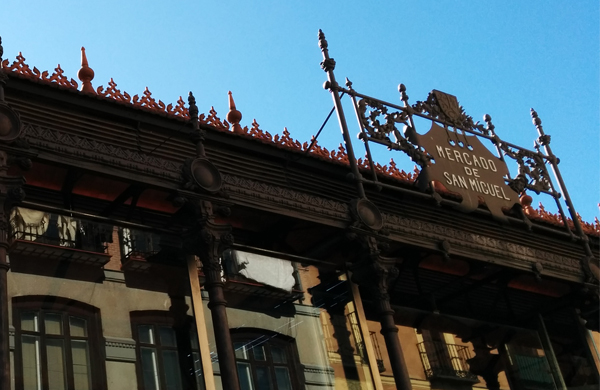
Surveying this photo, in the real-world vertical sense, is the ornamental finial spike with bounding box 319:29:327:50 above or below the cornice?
above

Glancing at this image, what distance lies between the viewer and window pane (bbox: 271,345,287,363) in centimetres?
1477

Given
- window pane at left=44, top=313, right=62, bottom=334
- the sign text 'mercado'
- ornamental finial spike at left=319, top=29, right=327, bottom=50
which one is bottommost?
window pane at left=44, top=313, right=62, bottom=334

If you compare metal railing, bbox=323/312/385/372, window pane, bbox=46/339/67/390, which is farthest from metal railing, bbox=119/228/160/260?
metal railing, bbox=323/312/385/372

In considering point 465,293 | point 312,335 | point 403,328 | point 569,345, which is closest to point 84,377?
point 312,335

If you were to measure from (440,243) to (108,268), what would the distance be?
697cm

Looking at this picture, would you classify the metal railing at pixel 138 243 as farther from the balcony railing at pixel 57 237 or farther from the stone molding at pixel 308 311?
the stone molding at pixel 308 311

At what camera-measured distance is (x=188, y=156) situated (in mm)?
16094

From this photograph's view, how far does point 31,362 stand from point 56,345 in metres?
0.47

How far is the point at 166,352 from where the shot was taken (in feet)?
44.3

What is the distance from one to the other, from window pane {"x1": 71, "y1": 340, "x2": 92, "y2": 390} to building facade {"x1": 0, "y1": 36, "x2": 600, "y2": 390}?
1.2 inches

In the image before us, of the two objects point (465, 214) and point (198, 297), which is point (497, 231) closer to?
point (465, 214)

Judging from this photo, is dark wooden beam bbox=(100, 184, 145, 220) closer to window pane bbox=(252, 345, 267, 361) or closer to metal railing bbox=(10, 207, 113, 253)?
metal railing bbox=(10, 207, 113, 253)

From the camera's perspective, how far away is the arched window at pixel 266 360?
14.2 meters

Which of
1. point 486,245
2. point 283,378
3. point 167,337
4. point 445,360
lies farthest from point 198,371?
point 486,245
